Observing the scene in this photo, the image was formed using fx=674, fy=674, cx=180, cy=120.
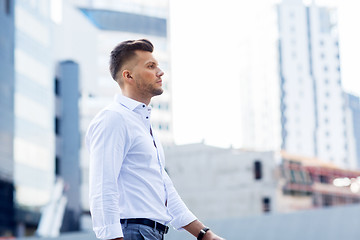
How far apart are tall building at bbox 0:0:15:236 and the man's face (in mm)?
42101

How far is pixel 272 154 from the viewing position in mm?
43906

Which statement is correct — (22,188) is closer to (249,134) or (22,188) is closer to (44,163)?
(44,163)

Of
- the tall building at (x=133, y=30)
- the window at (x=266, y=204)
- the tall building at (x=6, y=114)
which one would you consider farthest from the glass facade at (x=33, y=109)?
the tall building at (x=133, y=30)

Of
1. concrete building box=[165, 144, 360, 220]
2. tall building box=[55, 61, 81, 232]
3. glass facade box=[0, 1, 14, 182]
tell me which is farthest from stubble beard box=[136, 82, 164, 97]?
tall building box=[55, 61, 81, 232]

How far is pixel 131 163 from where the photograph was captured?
2.13 metres

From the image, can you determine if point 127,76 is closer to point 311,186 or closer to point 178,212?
point 178,212

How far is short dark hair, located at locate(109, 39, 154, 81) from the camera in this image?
222 centimetres

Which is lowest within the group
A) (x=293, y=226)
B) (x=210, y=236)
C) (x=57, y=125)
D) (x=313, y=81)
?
(x=293, y=226)

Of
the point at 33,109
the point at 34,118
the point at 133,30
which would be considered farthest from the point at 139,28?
the point at 34,118

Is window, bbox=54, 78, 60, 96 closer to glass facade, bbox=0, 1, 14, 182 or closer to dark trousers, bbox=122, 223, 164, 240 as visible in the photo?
glass facade, bbox=0, 1, 14, 182

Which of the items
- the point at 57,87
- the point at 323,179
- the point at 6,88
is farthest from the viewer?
the point at 323,179

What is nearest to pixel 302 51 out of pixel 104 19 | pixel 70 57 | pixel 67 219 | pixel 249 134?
pixel 249 134

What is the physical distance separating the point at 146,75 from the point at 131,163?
30cm

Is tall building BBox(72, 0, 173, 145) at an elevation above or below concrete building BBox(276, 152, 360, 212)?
above
